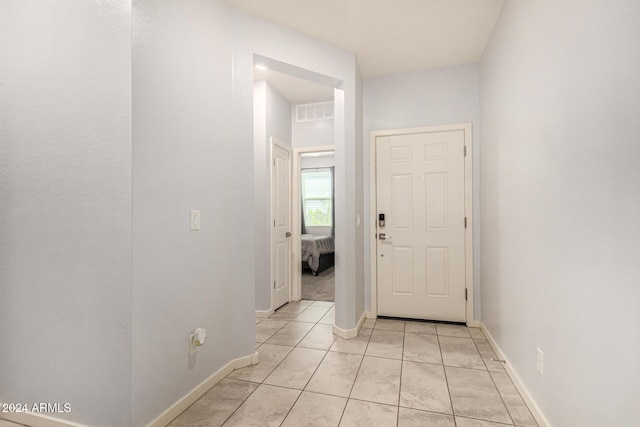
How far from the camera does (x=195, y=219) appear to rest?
1.96m

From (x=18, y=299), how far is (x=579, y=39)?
304 centimetres

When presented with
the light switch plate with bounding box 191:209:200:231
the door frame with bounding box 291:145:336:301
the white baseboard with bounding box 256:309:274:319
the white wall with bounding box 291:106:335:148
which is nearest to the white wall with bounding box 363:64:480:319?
the white wall with bounding box 291:106:335:148

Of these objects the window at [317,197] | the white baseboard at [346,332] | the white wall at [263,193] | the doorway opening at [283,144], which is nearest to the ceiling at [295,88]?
the doorway opening at [283,144]

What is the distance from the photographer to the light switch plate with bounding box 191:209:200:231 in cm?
193

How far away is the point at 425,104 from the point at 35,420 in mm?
3945

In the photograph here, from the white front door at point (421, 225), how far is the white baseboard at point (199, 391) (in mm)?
1720

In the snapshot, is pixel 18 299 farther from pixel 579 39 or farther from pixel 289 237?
pixel 579 39

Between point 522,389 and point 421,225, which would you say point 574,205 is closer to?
→ point 522,389

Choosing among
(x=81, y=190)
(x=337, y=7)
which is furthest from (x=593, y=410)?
(x=337, y=7)

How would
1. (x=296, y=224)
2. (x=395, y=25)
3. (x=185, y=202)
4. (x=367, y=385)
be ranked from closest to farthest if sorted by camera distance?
(x=185, y=202), (x=367, y=385), (x=395, y=25), (x=296, y=224)

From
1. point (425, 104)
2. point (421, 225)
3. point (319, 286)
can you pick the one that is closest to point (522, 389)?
point (421, 225)

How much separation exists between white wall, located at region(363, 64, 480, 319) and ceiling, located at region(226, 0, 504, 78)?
7.0 inches

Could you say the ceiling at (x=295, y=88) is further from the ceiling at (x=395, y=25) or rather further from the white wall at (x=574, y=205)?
the white wall at (x=574, y=205)

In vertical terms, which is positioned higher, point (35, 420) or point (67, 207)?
point (67, 207)
